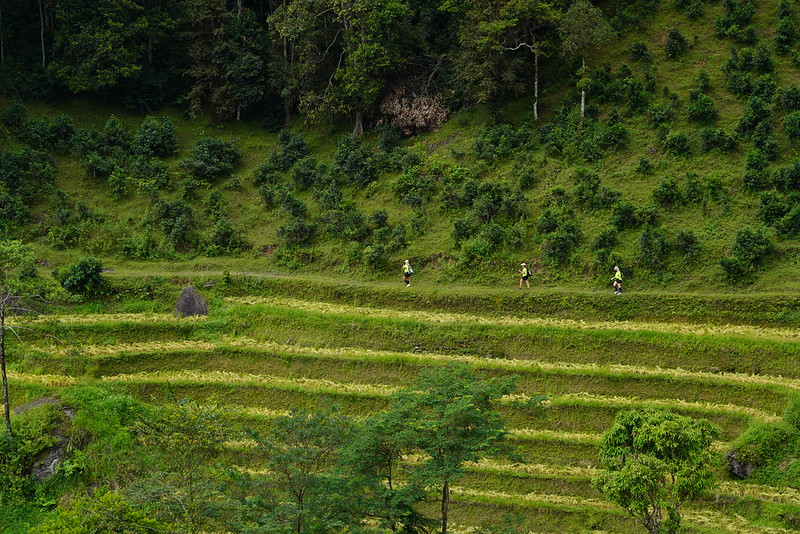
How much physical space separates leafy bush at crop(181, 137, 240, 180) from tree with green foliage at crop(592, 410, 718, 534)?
97.0 feet

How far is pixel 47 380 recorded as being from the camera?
1310 inches

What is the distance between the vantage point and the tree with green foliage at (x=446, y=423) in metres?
22.8

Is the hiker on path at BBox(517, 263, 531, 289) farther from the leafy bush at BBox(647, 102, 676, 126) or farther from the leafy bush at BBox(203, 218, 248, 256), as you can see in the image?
the leafy bush at BBox(203, 218, 248, 256)

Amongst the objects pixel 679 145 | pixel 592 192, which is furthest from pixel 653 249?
pixel 679 145

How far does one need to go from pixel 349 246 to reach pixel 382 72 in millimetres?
11786

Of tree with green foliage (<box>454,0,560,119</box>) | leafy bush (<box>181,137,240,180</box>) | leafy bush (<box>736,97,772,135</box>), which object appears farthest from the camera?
leafy bush (<box>181,137,240,180</box>)

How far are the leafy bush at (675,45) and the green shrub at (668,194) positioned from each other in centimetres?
1004

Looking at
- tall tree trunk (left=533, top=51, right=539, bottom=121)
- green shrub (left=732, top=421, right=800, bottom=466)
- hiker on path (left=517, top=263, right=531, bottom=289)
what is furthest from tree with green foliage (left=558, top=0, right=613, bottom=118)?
green shrub (left=732, top=421, right=800, bottom=466)

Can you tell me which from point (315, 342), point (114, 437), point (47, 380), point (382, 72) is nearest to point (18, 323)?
point (47, 380)

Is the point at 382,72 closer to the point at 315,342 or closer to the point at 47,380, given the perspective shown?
the point at 315,342

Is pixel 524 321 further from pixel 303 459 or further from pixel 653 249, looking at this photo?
pixel 303 459

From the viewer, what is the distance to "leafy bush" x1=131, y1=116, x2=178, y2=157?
47.2 meters

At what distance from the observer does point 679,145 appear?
127 feet

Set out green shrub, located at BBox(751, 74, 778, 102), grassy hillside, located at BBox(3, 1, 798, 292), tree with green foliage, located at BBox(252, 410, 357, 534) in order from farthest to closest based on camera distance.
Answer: green shrub, located at BBox(751, 74, 778, 102) < grassy hillside, located at BBox(3, 1, 798, 292) < tree with green foliage, located at BBox(252, 410, 357, 534)
